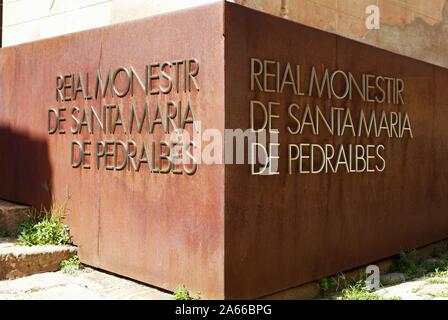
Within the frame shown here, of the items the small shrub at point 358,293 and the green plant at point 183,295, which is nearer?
the green plant at point 183,295

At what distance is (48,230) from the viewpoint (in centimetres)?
545

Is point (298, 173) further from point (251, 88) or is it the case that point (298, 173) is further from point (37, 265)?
point (37, 265)

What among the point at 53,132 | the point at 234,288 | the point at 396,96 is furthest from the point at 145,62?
the point at 396,96

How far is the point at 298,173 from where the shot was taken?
4.75 meters

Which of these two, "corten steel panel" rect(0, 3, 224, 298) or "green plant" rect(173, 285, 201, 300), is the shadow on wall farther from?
"green plant" rect(173, 285, 201, 300)

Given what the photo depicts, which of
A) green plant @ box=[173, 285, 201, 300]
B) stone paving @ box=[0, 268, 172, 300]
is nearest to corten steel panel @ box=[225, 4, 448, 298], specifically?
green plant @ box=[173, 285, 201, 300]

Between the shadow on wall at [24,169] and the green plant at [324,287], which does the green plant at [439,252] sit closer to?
the green plant at [324,287]

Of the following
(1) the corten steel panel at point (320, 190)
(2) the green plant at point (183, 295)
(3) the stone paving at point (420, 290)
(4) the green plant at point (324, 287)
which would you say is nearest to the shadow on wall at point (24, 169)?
(2) the green plant at point (183, 295)

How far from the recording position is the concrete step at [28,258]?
491 cm

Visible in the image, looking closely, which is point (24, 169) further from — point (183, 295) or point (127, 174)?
point (183, 295)

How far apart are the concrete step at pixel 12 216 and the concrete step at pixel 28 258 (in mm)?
469

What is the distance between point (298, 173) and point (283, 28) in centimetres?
123

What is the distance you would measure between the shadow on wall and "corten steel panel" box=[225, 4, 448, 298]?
2.45 m

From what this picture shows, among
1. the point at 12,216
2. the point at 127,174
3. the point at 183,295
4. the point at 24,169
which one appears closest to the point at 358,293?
the point at 183,295
